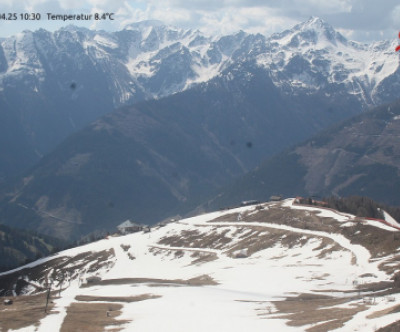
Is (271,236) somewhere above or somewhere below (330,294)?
above

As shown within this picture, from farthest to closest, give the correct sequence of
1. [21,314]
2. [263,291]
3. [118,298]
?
[118,298]
[263,291]
[21,314]

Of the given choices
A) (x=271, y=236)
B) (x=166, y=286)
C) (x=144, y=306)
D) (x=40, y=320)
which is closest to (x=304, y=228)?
(x=271, y=236)

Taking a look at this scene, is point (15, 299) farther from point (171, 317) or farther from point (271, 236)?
point (271, 236)

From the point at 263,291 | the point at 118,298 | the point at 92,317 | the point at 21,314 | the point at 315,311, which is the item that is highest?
the point at 21,314

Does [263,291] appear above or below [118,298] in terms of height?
below

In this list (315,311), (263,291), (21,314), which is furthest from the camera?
(263,291)

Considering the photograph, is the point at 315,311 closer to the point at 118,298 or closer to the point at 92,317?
the point at 92,317

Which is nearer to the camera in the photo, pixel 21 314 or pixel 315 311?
pixel 315 311

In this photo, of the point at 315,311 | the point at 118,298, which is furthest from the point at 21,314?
the point at 315,311
